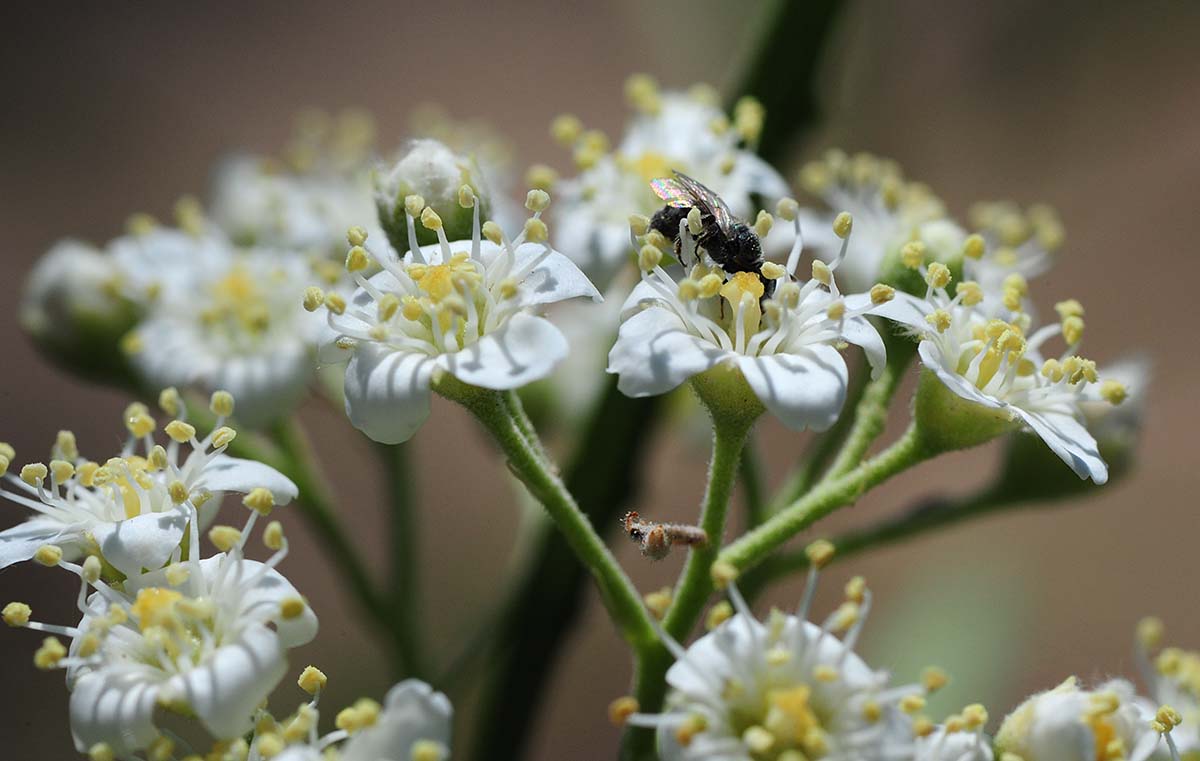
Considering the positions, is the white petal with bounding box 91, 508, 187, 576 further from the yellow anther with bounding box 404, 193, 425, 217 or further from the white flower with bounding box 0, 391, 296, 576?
the yellow anther with bounding box 404, 193, 425, 217

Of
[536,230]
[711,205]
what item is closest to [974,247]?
[711,205]

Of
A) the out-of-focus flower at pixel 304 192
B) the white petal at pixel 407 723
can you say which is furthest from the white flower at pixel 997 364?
the out-of-focus flower at pixel 304 192

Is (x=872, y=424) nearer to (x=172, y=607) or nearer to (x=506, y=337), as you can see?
(x=506, y=337)

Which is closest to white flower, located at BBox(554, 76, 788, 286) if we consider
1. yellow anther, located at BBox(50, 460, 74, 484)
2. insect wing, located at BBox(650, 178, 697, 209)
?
insect wing, located at BBox(650, 178, 697, 209)

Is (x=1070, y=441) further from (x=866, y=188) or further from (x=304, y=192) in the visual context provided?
(x=304, y=192)

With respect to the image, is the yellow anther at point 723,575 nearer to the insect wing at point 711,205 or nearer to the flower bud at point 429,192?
the insect wing at point 711,205

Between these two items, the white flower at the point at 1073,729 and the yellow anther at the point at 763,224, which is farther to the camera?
the yellow anther at the point at 763,224
